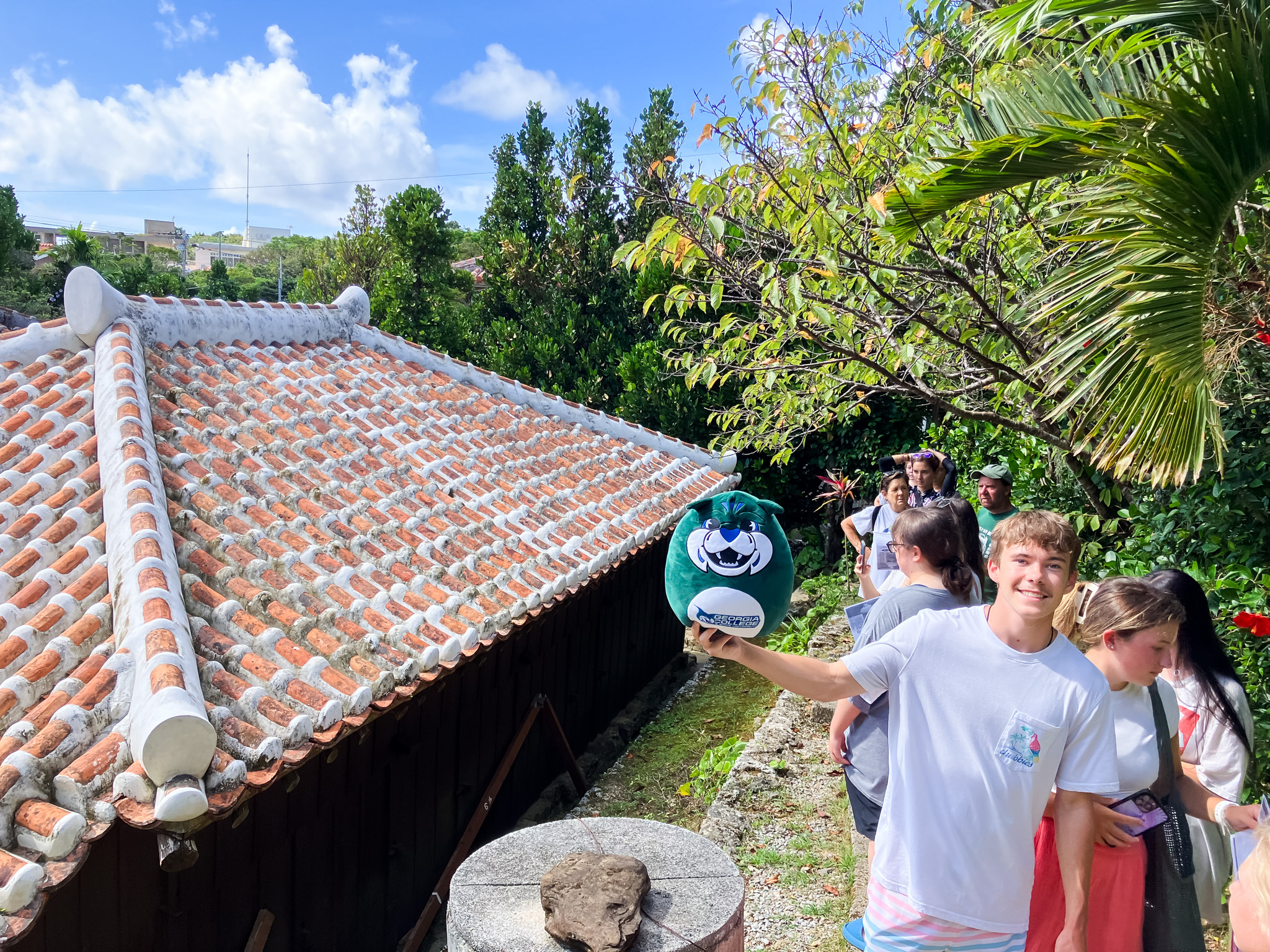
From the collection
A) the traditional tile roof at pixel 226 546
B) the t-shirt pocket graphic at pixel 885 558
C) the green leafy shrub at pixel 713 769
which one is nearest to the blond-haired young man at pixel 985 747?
the traditional tile roof at pixel 226 546

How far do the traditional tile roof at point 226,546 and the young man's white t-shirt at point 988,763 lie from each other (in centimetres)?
145

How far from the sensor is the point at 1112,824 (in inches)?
116

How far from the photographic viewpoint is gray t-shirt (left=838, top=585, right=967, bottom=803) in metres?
3.43

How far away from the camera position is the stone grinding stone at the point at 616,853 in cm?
327

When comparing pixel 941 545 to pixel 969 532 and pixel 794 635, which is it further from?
pixel 794 635

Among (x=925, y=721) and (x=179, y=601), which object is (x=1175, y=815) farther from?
(x=179, y=601)

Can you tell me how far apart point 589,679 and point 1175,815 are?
6.01 meters

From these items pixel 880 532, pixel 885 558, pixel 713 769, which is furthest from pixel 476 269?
pixel 885 558

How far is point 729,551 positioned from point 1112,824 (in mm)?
1641

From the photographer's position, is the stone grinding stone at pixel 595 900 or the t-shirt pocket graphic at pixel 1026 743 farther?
the stone grinding stone at pixel 595 900

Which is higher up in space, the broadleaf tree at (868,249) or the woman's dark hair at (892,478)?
the broadleaf tree at (868,249)

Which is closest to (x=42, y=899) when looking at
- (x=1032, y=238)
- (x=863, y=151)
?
(x=863, y=151)

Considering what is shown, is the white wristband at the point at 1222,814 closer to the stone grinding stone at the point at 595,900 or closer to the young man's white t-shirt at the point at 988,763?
the young man's white t-shirt at the point at 988,763

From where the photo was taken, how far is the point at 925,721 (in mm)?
2656
